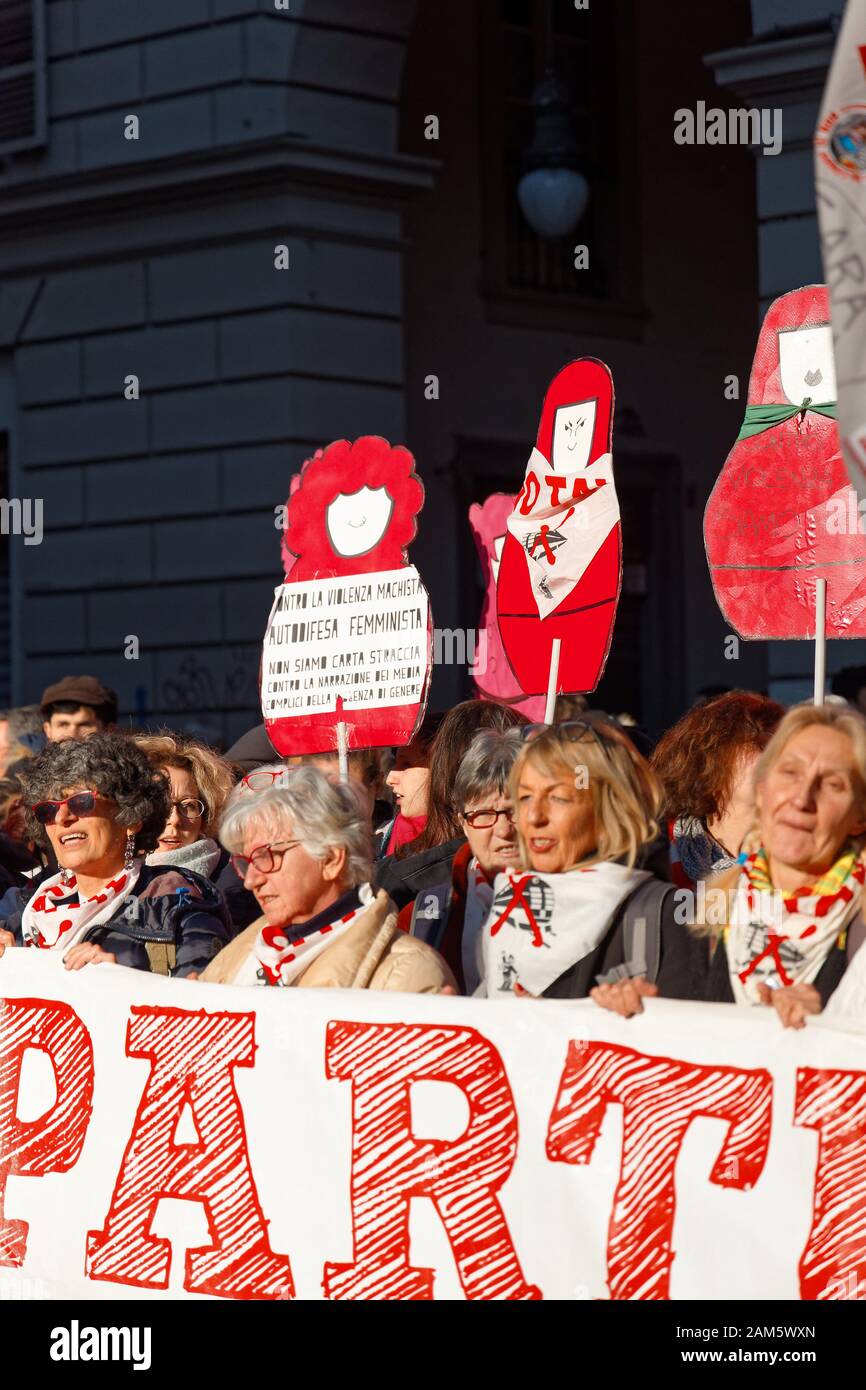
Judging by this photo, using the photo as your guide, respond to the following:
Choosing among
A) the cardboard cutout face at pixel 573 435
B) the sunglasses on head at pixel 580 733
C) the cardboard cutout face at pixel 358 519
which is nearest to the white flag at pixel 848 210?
the sunglasses on head at pixel 580 733

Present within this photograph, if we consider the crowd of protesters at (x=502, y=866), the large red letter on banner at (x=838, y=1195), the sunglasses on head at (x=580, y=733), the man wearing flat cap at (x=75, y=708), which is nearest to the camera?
the large red letter on banner at (x=838, y=1195)

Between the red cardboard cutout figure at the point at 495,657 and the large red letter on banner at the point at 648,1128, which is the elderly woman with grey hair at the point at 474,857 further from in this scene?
the red cardboard cutout figure at the point at 495,657

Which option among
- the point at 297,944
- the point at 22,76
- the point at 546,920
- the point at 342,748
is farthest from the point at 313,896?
the point at 22,76

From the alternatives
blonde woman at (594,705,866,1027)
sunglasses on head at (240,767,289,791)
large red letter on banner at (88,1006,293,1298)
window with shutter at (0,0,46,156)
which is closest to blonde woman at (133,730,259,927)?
sunglasses on head at (240,767,289,791)

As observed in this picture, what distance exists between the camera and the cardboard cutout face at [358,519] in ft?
20.3

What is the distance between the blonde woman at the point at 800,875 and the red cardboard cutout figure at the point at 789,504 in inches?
51.0

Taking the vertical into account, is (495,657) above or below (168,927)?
above

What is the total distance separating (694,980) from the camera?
4.21 meters

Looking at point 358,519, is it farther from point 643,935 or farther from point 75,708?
point 75,708

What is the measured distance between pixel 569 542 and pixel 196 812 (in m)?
1.29

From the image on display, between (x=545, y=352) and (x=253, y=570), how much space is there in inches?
133

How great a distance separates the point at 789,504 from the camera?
5.43 m

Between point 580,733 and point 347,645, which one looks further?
point 347,645

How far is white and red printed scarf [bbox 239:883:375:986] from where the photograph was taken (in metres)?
4.64
